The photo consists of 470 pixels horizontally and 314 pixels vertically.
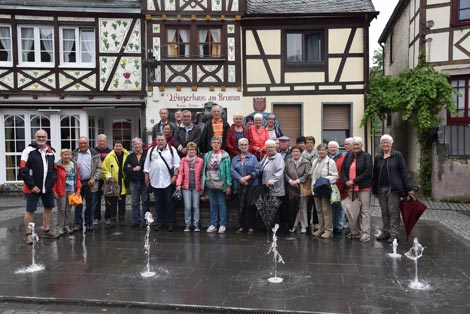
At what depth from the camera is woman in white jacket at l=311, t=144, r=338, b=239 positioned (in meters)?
7.91

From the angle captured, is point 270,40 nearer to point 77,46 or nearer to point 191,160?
point 77,46

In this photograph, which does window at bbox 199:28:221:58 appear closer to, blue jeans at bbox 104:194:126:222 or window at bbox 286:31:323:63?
window at bbox 286:31:323:63

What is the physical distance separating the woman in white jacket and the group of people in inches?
0.7

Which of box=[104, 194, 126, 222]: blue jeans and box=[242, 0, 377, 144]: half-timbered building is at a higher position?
box=[242, 0, 377, 144]: half-timbered building

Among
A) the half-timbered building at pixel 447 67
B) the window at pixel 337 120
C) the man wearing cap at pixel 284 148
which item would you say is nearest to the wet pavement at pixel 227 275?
the man wearing cap at pixel 284 148

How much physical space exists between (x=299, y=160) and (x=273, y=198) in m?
0.86

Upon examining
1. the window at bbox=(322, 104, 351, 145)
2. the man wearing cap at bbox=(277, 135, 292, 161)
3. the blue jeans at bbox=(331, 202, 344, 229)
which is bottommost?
the blue jeans at bbox=(331, 202, 344, 229)

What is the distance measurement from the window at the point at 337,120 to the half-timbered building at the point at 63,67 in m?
6.52

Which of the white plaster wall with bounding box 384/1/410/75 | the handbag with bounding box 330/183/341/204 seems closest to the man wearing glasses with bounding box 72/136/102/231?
the handbag with bounding box 330/183/341/204

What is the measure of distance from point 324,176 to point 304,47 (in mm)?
9068

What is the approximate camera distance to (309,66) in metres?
15.8

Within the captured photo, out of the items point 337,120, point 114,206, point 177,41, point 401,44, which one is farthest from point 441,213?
point 177,41

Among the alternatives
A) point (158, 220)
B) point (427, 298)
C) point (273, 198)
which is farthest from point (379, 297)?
point (158, 220)

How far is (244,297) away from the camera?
5008 mm
